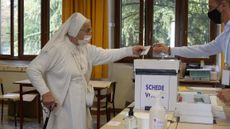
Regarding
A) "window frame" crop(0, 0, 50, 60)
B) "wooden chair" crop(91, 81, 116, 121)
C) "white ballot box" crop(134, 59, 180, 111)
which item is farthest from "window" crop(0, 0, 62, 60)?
"white ballot box" crop(134, 59, 180, 111)

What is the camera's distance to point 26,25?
6.66 m

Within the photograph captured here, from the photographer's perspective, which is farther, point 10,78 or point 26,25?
point 26,25

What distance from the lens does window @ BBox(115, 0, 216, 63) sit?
19.4 ft

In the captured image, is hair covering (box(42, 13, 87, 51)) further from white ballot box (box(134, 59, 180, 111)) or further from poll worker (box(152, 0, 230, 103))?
white ballot box (box(134, 59, 180, 111))

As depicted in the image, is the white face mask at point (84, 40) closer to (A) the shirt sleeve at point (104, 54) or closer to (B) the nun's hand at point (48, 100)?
(A) the shirt sleeve at point (104, 54)

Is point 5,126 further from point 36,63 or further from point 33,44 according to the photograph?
point 36,63

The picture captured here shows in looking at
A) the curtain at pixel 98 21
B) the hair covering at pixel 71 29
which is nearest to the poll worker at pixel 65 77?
the hair covering at pixel 71 29

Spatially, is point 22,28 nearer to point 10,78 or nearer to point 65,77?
point 10,78

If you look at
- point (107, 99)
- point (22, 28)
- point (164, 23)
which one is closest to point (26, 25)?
point (22, 28)

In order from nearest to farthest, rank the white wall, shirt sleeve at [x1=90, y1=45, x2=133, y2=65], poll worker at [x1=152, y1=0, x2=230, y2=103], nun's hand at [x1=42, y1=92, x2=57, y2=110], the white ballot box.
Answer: the white ballot box
poll worker at [x1=152, y1=0, x2=230, y2=103]
nun's hand at [x1=42, y1=92, x2=57, y2=110]
shirt sleeve at [x1=90, y1=45, x2=133, y2=65]
the white wall

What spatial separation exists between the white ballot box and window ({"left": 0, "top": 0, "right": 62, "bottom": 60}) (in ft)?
14.9

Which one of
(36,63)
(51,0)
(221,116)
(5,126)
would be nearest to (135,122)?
(221,116)

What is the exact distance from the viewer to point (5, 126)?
5.16m

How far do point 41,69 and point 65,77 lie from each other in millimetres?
199
